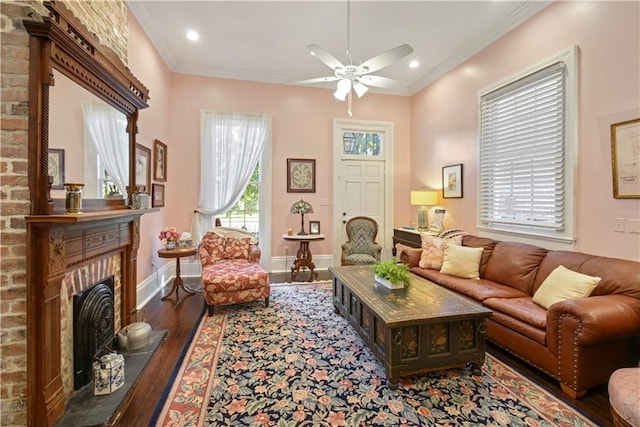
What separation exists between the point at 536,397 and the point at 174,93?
230 inches

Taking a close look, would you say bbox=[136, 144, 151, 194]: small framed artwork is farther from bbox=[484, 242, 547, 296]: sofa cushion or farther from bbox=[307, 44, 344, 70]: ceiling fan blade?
bbox=[484, 242, 547, 296]: sofa cushion

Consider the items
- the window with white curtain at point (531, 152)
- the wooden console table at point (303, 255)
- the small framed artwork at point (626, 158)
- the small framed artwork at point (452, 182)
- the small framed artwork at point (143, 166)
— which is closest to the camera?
the small framed artwork at point (626, 158)

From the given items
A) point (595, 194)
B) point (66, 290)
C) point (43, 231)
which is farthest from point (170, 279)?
point (595, 194)

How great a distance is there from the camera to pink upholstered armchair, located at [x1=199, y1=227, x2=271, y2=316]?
3.25m

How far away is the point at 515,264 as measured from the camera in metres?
3.07

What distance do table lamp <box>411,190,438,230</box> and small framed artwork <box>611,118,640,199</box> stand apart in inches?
94.1

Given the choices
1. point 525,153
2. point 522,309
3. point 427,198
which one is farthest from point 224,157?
point 522,309

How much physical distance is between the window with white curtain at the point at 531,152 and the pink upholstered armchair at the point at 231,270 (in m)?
3.17

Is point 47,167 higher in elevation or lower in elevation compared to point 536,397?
higher

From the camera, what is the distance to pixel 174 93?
15.8 feet

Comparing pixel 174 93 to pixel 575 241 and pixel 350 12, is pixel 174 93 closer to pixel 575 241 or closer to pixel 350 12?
pixel 350 12

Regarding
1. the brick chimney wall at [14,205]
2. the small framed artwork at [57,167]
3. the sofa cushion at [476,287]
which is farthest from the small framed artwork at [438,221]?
the brick chimney wall at [14,205]

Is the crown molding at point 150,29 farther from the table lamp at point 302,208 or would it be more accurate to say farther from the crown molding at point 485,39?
the crown molding at point 485,39

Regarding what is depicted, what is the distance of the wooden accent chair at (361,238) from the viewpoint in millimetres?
4906
